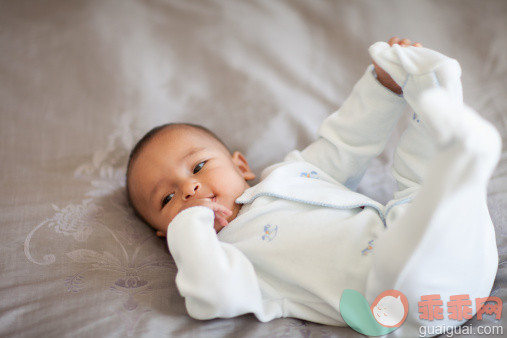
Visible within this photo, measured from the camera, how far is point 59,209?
1.17 m

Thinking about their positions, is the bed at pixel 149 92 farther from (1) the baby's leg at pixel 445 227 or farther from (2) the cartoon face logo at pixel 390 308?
(2) the cartoon face logo at pixel 390 308

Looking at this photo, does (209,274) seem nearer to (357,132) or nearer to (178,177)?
(178,177)

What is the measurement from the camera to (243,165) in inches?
51.2

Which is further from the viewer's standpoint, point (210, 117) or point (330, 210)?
point (210, 117)

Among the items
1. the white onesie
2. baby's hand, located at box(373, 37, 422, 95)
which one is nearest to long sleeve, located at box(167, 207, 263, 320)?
the white onesie

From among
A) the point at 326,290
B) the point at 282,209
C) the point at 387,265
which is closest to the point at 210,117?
the point at 282,209

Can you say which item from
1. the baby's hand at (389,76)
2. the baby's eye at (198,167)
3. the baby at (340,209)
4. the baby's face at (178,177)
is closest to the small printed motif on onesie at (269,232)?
the baby at (340,209)

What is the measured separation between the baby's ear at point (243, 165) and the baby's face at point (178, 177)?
0.07 metres

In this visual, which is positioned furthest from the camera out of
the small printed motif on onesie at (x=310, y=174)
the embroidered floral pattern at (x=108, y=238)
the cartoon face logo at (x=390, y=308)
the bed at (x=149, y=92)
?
the small printed motif on onesie at (x=310, y=174)

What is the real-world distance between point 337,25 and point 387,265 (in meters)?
1.04

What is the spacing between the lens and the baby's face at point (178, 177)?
1.11 meters

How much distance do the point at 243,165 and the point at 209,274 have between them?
18.0 inches

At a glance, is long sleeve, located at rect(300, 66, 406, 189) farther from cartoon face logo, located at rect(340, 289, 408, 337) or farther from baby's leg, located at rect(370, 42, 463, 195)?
cartoon face logo, located at rect(340, 289, 408, 337)

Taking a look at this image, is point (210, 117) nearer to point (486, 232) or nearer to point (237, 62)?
point (237, 62)
